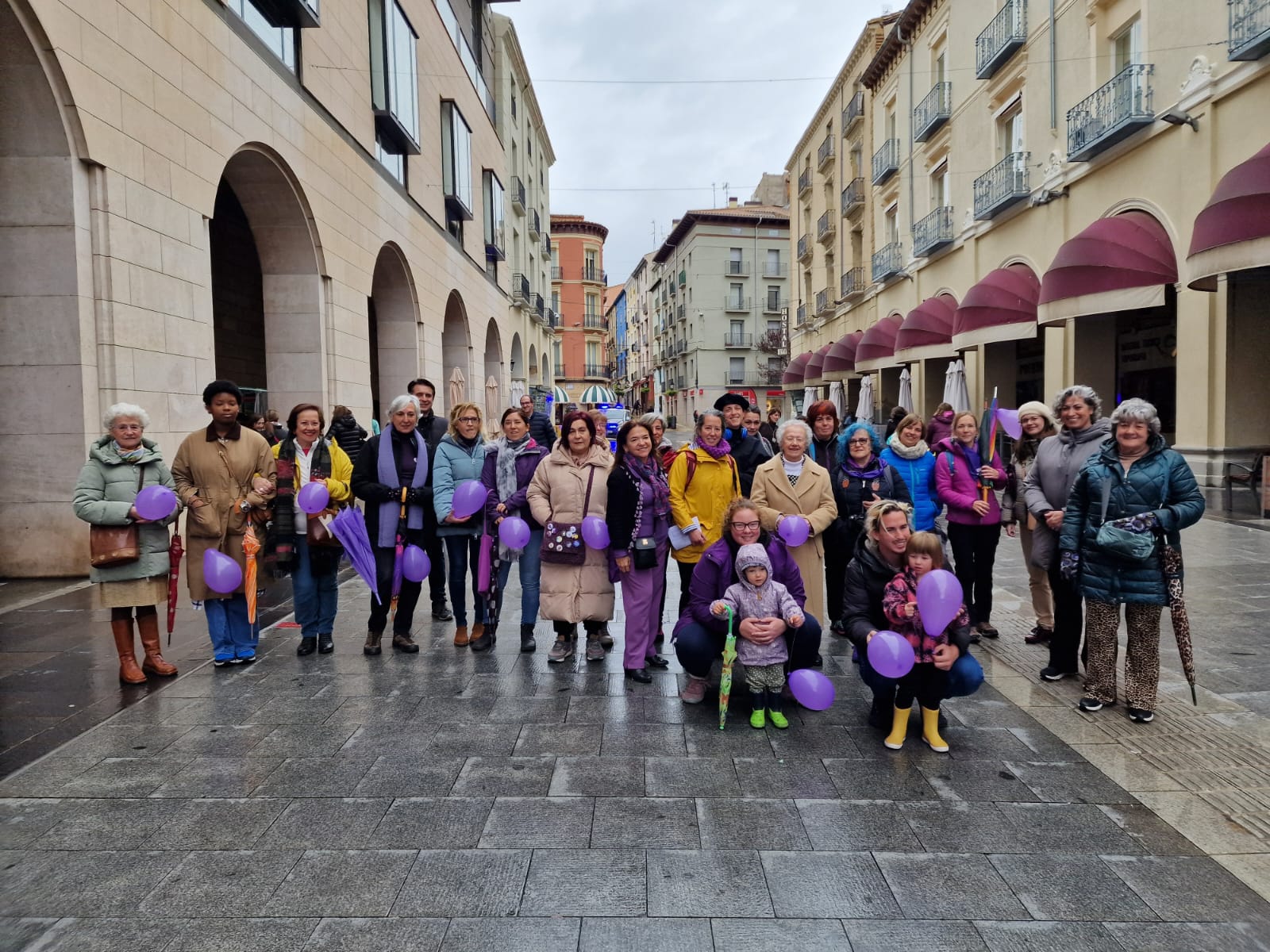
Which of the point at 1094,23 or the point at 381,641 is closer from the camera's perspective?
the point at 381,641

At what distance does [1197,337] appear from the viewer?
1274 cm

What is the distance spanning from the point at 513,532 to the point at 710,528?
1.46 m

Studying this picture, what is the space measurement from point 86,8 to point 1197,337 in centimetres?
1524

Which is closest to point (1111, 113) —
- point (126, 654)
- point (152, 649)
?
point (152, 649)

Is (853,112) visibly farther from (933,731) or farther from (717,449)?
(933,731)

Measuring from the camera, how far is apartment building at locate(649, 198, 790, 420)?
60.7 meters

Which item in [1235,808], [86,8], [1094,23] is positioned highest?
[1094,23]

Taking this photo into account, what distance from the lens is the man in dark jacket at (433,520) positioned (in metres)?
6.52

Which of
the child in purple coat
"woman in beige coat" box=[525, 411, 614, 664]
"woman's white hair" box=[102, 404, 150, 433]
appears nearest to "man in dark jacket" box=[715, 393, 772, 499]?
"woman in beige coat" box=[525, 411, 614, 664]

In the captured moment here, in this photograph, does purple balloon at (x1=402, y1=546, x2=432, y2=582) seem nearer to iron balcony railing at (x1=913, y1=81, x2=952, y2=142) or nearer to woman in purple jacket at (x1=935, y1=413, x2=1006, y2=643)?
woman in purple jacket at (x1=935, y1=413, x2=1006, y2=643)

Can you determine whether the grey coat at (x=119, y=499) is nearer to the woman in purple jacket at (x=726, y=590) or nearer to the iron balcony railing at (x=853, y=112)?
the woman in purple jacket at (x=726, y=590)

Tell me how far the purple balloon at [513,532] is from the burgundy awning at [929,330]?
60.1 feet

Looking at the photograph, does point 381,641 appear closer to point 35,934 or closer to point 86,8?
point 35,934

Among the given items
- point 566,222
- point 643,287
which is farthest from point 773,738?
point 643,287
